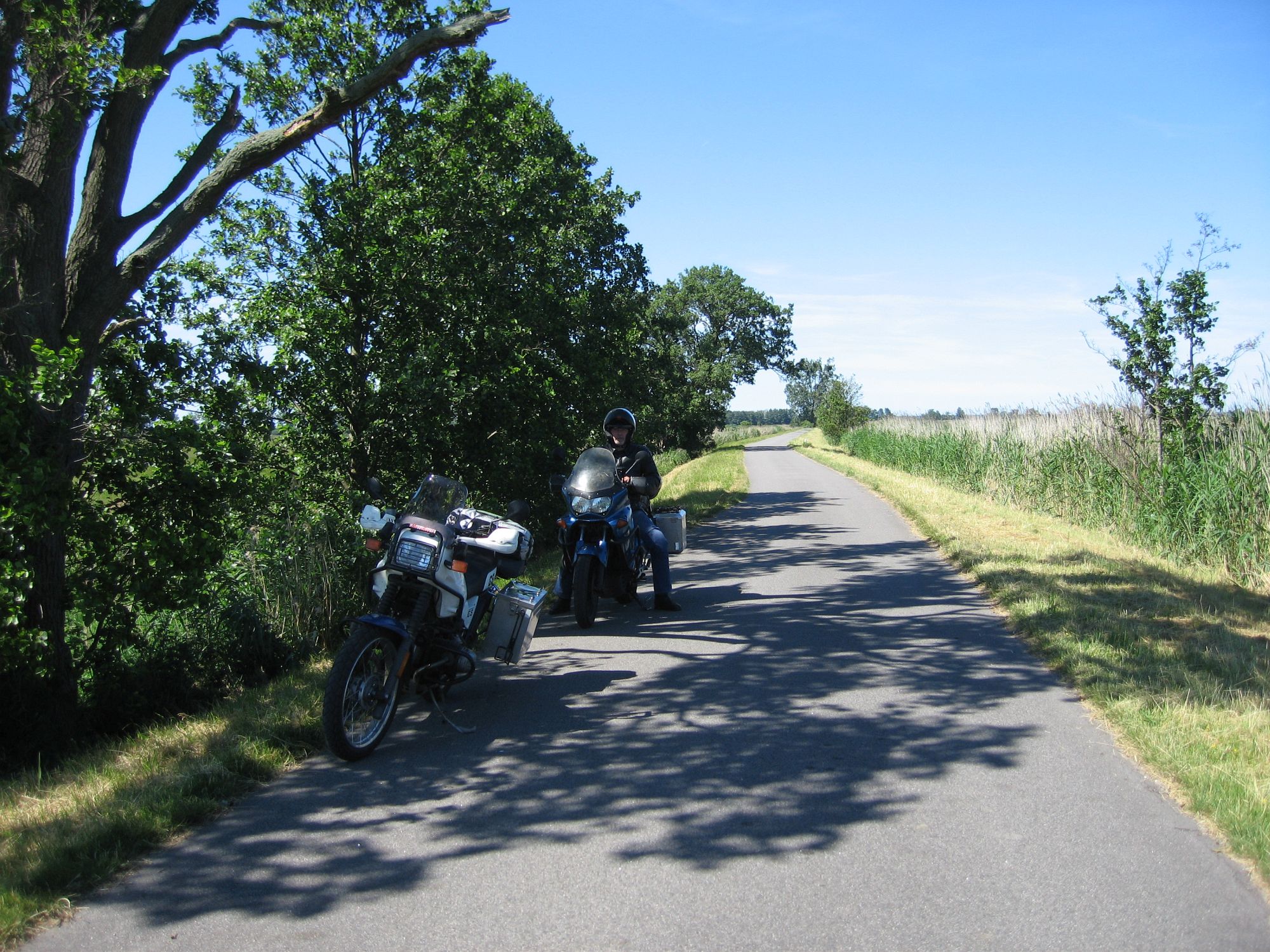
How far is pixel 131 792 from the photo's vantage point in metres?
4.47

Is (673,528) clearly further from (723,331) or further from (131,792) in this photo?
(723,331)

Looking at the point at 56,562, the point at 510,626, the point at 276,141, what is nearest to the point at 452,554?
the point at 510,626

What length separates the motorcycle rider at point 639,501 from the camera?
9.06 m

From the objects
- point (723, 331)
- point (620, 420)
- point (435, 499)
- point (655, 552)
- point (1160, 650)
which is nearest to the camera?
point (435, 499)

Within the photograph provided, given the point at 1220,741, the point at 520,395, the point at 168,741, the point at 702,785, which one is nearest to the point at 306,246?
the point at 520,395

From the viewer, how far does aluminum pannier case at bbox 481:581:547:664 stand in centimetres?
621

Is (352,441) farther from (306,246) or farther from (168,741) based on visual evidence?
(168,741)

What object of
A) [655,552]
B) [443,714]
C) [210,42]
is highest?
[210,42]

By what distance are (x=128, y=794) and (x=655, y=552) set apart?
216 inches

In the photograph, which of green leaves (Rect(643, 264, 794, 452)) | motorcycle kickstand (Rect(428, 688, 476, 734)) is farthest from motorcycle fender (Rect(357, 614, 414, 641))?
green leaves (Rect(643, 264, 794, 452))

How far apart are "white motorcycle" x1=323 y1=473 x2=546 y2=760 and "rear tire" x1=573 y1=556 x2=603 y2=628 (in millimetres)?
→ 1560

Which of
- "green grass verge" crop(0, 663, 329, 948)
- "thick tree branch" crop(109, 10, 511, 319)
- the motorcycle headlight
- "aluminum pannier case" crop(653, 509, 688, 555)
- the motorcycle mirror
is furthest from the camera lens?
"aluminum pannier case" crop(653, 509, 688, 555)

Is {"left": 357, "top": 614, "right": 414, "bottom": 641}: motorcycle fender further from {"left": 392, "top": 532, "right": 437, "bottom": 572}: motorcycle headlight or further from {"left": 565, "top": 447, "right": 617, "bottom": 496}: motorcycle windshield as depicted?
{"left": 565, "top": 447, "right": 617, "bottom": 496}: motorcycle windshield

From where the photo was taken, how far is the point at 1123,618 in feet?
25.9
